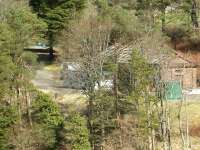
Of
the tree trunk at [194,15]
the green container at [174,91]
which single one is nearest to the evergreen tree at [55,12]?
the tree trunk at [194,15]

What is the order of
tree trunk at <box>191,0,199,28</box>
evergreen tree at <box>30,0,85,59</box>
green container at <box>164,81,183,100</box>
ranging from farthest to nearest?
1. tree trunk at <box>191,0,199,28</box>
2. evergreen tree at <box>30,0,85,59</box>
3. green container at <box>164,81,183,100</box>

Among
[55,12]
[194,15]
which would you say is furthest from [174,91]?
[55,12]

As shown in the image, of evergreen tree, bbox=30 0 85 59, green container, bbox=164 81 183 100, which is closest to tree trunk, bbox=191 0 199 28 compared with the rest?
evergreen tree, bbox=30 0 85 59

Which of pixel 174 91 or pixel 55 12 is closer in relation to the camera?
pixel 174 91

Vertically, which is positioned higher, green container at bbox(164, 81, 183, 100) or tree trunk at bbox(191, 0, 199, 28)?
tree trunk at bbox(191, 0, 199, 28)

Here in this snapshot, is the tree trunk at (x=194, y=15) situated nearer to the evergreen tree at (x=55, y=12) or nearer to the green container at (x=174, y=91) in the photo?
the evergreen tree at (x=55, y=12)

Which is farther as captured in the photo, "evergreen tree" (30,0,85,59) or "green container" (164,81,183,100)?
"evergreen tree" (30,0,85,59)

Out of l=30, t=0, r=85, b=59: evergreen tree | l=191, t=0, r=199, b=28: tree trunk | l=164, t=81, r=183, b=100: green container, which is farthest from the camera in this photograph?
l=191, t=0, r=199, b=28: tree trunk

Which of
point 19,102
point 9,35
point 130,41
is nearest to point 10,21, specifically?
point 9,35

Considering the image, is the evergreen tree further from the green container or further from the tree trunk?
the green container

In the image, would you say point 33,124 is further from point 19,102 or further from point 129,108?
point 129,108

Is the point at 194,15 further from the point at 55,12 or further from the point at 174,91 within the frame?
the point at 174,91
